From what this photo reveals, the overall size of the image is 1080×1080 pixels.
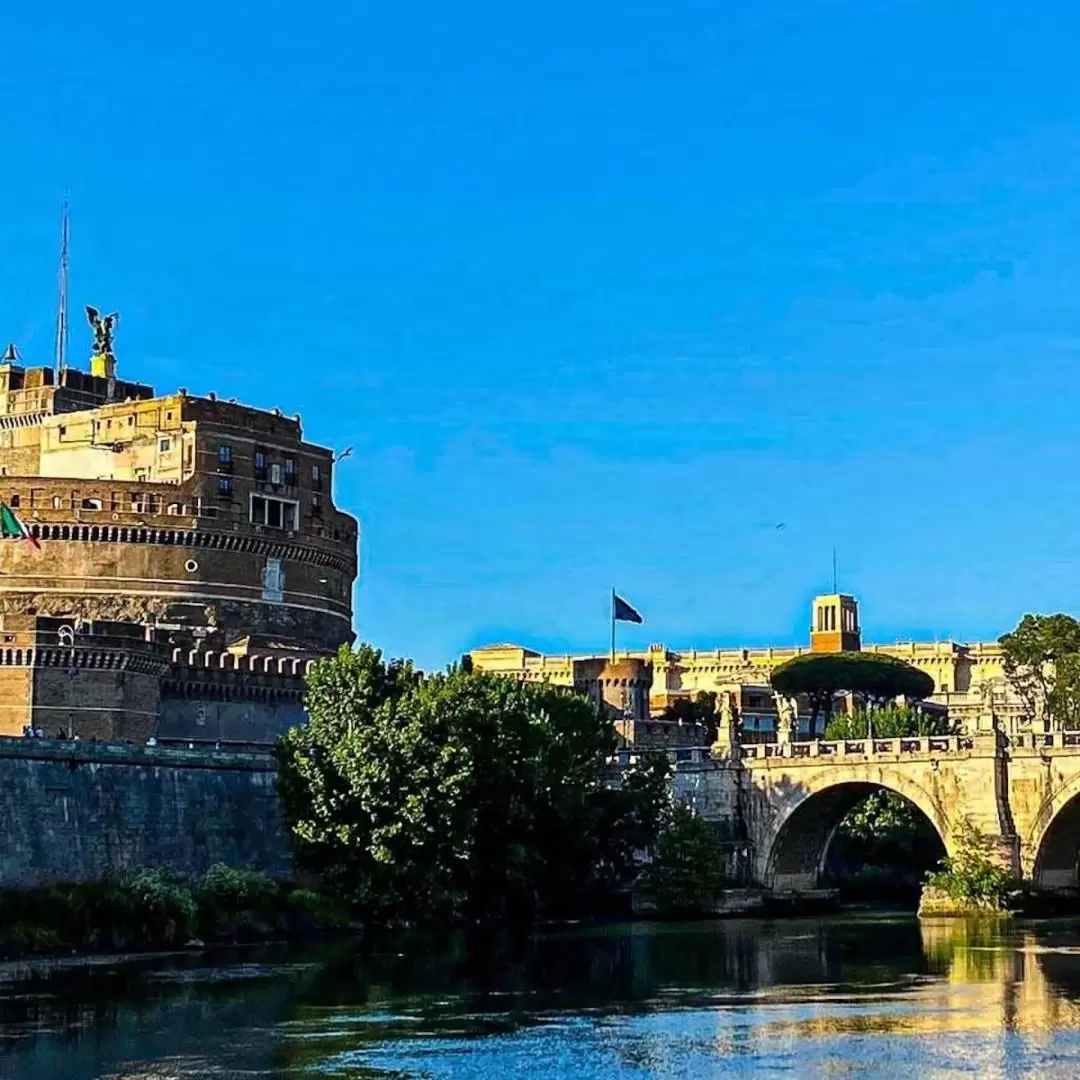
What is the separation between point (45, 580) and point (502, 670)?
287 ft

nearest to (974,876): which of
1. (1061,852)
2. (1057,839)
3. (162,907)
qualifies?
(1057,839)

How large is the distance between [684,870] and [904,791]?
31.5 feet

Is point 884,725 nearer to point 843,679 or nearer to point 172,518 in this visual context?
point 843,679

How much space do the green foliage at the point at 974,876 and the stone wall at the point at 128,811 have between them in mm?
25206

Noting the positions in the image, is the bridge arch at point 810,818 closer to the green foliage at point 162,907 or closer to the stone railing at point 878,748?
the stone railing at point 878,748

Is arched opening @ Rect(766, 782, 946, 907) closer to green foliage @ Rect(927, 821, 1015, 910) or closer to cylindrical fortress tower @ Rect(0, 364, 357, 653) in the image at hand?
green foliage @ Rect(927, 821, 1015, 910)

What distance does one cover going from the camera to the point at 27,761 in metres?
66.8

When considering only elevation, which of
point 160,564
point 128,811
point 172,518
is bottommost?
point 128,811

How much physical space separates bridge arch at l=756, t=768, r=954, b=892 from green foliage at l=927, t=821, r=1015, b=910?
3.55 meters

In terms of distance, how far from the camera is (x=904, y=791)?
87812 millimetres

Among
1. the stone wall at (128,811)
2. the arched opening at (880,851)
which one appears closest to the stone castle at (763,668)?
the arched opening at (880,851)

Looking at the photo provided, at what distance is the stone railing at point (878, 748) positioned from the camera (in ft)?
287

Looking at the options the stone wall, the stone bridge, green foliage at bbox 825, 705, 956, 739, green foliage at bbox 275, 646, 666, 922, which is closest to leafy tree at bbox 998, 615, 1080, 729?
green foliage at bbox 825, 705, 956, 739

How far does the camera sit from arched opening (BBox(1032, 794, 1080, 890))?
273ft
